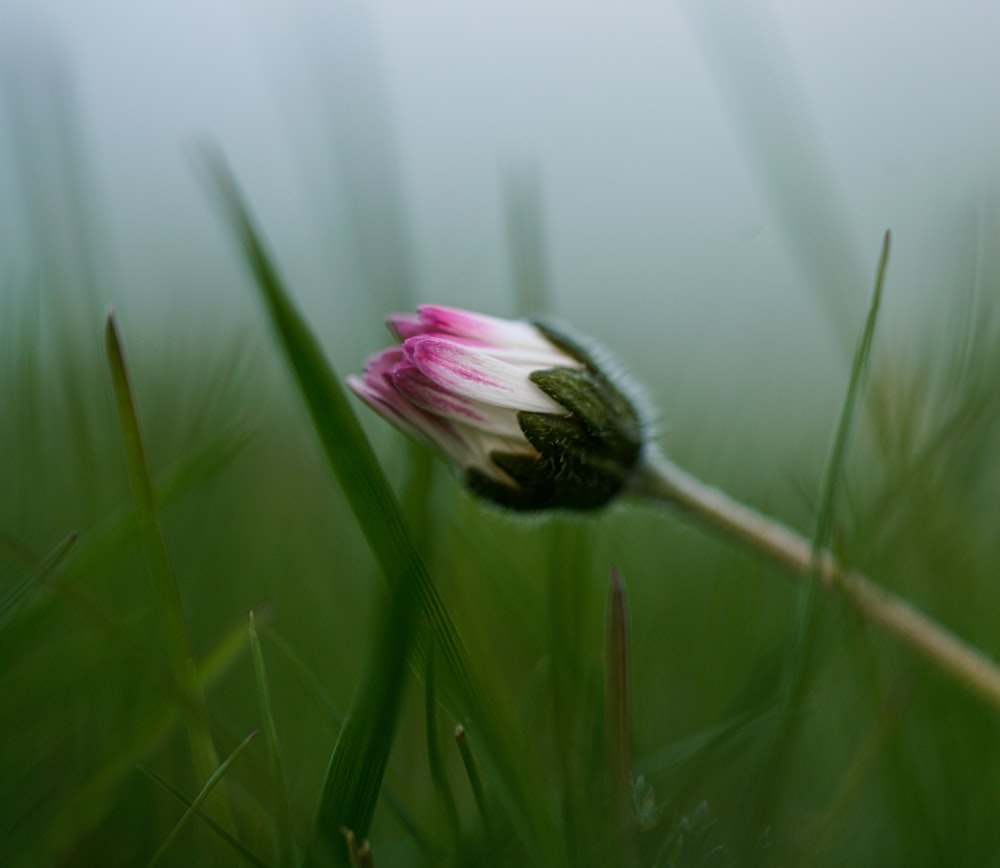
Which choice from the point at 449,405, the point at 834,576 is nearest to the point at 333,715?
the point at 449,405

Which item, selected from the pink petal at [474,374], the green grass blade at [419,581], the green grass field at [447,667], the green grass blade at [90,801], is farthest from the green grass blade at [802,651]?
the green grass blade at [90,801]

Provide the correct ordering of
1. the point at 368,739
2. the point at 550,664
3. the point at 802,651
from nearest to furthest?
the point at 368,739 < the point at 802,651 < the point at 550,664

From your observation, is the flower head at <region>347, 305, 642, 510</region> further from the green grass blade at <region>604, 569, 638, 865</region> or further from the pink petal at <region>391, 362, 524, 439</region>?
the green grass blade at <region>604, 569, 638, 865</region>

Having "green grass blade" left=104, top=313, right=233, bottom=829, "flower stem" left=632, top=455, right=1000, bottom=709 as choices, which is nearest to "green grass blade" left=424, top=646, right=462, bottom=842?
"green grass blade" left=104, top=313, right=233, bottom=829

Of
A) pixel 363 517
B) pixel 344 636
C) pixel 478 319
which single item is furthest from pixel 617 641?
pixel 344 636

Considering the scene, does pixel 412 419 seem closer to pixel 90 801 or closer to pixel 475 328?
pixel 475 328
